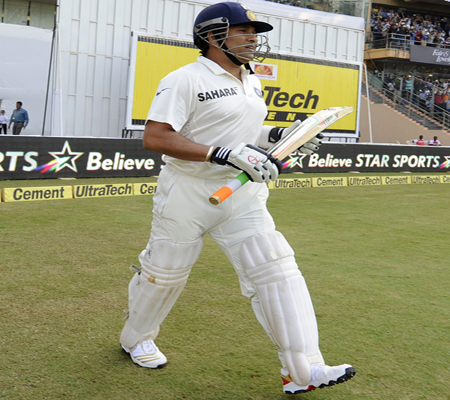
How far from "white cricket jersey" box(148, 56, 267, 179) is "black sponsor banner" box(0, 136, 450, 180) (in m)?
9.31

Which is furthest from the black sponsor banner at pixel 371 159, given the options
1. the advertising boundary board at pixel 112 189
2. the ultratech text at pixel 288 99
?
the ultratech text at pixel 288 99

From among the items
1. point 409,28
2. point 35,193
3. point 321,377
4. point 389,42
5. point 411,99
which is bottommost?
point 321,377

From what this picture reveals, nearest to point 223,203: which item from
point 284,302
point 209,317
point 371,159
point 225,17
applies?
point 284,302

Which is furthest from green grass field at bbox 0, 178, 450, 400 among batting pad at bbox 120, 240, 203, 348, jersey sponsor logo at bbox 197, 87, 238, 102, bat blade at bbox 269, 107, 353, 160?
jersey sponsor logo at bbox 197, 87, 238, 102

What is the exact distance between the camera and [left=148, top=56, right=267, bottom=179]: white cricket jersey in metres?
2.95

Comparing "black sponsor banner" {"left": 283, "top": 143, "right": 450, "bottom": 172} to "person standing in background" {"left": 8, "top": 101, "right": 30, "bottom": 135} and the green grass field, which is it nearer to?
the green grass field

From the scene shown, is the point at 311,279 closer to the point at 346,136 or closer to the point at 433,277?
the point at 433,277

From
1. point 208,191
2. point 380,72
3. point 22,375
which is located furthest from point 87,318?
point 380,72

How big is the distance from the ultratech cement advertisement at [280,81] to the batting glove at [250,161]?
1517 centimetres

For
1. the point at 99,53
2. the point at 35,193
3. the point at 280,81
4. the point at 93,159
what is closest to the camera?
the point at 35,193

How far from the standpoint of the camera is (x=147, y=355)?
10.9 ft

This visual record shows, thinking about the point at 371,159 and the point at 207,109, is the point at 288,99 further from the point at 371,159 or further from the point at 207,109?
the point at 207,109

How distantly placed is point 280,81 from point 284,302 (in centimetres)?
1827

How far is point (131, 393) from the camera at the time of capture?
9.83ft
